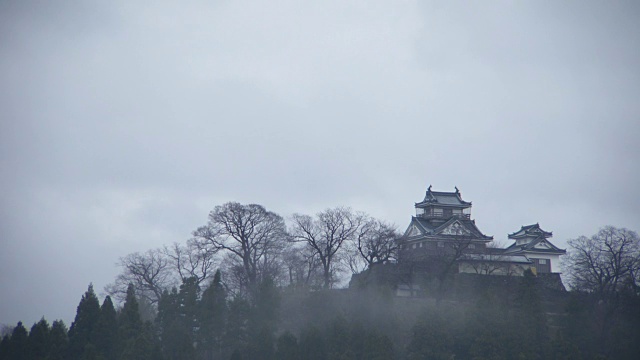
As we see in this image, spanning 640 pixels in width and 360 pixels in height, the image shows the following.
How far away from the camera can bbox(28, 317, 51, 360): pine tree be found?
3675 cm

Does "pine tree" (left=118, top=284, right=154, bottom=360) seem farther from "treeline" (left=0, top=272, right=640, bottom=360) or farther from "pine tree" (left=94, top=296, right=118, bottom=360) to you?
"pine tree" (left=94, top=296, right=118, bottom=360)

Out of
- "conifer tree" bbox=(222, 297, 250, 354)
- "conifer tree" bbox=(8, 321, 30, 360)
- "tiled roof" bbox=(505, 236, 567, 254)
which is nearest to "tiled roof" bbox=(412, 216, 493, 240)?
"tiled roof" bbox=(505, 236, 567, 254)

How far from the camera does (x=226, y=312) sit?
40156 millimetres

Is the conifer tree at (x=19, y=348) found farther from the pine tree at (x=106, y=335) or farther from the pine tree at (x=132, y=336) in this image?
the pine tree at (x=132, y=336)

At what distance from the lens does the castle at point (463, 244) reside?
52344 millimetres

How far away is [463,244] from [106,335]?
90.4ft

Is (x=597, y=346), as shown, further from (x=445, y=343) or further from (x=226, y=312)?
(x=226, y=312)

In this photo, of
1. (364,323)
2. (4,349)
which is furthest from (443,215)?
(4,349)

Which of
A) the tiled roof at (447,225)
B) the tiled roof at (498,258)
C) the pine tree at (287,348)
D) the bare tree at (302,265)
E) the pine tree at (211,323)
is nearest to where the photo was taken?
the pine tree at (287,348)

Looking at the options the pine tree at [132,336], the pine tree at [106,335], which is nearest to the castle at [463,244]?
the pine tree at [132,336]

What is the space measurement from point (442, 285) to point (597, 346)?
455 inches

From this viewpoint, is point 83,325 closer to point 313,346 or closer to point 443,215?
point 313,346

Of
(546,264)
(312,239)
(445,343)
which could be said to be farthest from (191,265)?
(546,264)

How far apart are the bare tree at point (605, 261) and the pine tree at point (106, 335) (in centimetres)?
3171
